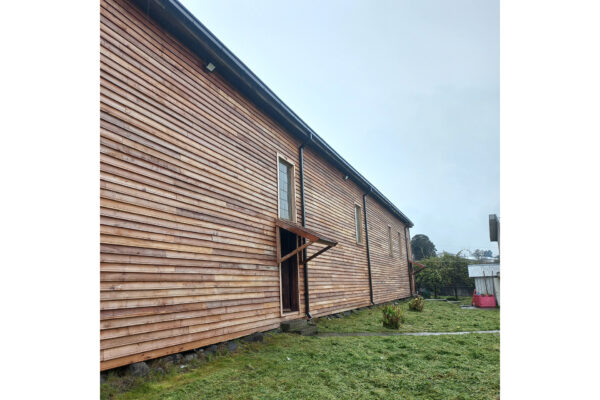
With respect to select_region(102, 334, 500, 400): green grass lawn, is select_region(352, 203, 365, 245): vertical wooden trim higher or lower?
higher

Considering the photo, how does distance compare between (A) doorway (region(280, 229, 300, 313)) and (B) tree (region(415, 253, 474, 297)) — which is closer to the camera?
(A) doorway (region(280, 229, 300, 313))

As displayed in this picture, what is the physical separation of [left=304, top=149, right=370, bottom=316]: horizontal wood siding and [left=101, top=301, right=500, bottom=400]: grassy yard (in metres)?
3.70

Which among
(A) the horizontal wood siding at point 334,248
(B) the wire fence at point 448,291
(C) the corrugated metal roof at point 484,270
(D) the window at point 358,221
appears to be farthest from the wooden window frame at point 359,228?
(B) the wire fence at point 448,291

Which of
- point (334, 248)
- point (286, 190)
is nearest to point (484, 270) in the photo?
point (334, 248)

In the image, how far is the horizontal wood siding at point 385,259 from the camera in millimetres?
17666

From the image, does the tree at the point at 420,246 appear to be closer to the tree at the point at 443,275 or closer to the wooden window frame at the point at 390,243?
the tree at the point at 443,275

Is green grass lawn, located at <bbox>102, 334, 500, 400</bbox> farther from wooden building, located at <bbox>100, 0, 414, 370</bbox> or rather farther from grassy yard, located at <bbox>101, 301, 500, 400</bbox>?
wooden building, located at <bbox>100, 0, 414, 370</bbox>

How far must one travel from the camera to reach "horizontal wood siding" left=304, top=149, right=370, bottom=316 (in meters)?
11.4

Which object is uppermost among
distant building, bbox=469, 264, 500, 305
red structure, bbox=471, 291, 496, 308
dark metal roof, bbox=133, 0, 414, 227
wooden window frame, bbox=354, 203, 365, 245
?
dark metal roof, bbox=133, 0, 414, 227

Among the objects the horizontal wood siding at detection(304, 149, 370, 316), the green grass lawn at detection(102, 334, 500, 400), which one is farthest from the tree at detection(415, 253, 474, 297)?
the green grass lawn at detection(102, 334, 500, 400)

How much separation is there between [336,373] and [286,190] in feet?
19.7

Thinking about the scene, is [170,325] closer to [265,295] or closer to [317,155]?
[265,295]

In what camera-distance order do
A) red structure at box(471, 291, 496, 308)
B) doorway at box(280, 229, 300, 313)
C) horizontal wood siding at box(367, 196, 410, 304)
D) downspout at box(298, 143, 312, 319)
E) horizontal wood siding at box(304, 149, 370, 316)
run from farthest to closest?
red structure at box(471, 291, 496, 308) < horizontal wood siding at box(367, 196, 410, 304) < horizontal wood siding at box(304, 149, 370, 316) < downspout at box(298, 143, 312, 319) < doorway at box(280, 229, 300, 313)

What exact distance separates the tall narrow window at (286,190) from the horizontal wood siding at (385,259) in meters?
7.83
